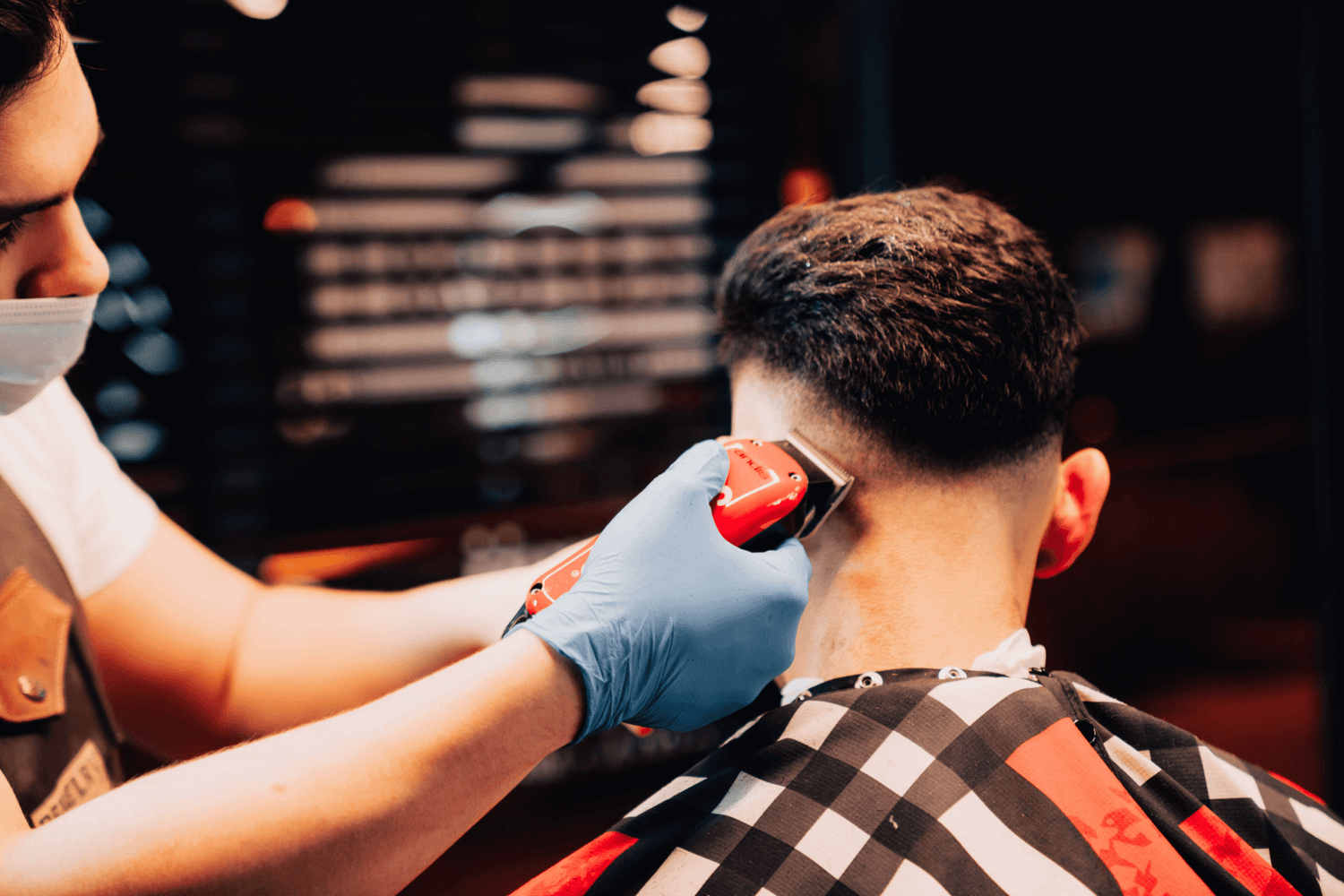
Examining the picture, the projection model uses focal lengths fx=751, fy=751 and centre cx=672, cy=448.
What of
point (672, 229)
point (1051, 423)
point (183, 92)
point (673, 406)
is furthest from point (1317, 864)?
point (183, 92)

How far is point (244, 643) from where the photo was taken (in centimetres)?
146

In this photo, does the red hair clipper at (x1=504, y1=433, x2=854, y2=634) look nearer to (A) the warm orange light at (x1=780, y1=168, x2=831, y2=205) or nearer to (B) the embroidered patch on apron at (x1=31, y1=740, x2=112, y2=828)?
(B) the embroidered patch on apron at (x1=31, y1=740, x2=112, y2=828)

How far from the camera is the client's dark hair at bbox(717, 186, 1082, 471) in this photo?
3.29 ft

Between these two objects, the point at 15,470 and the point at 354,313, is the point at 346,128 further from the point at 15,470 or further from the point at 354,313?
the point at 15,470

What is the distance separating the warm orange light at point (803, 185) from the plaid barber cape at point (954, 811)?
1775 mm

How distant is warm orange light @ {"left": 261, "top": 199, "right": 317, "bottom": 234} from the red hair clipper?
1486mm

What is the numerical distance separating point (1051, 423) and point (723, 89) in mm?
1677

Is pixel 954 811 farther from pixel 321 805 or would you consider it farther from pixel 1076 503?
pixel 321 805

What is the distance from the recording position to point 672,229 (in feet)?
7.68

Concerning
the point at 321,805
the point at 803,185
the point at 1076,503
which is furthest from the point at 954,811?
the point at 803,185

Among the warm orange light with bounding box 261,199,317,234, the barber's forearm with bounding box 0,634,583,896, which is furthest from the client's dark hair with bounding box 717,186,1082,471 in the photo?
the warm orange light with bounding box 261,199,317,234

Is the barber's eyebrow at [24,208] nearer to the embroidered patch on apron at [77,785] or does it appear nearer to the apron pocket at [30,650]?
the apron pocket at [30,650]

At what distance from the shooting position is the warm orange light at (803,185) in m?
2.39

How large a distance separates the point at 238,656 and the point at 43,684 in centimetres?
33
